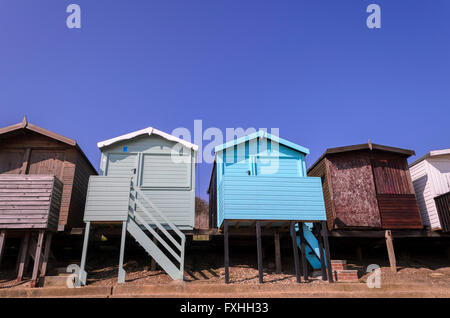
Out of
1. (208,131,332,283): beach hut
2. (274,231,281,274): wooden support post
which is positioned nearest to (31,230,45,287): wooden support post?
(208,131,332,283): beach hut

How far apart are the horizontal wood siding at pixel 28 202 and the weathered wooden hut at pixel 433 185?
1533cm

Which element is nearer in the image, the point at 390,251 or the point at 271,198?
the point at 271,198

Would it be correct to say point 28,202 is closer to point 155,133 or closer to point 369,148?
point 155,133

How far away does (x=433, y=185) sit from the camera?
1527 centimetres

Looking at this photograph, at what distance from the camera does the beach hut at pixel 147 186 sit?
1171cm

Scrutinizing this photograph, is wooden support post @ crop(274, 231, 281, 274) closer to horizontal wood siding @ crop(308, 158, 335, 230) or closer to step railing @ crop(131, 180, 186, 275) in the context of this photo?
horizontal wood siding @ crop(308, 158, 335, 230)

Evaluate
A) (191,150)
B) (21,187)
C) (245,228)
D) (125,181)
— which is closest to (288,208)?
(245,228)

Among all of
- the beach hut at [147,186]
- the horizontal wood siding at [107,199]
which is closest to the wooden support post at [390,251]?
the beach hut at [147,186]

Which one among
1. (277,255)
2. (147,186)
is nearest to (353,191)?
(277,255)

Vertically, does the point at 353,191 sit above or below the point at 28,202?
above

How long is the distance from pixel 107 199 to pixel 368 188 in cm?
1099

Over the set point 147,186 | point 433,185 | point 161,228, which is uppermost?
point 433,185
